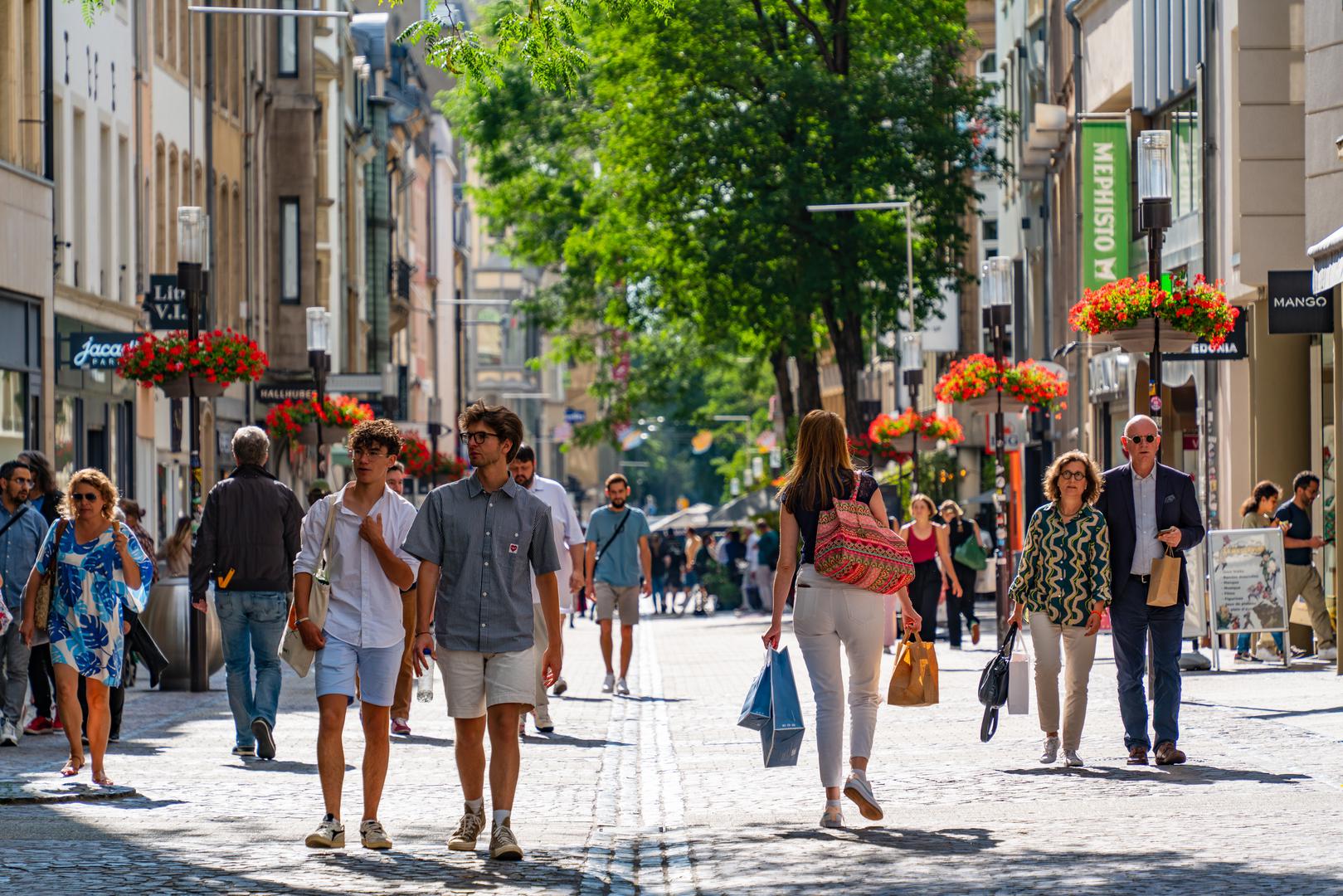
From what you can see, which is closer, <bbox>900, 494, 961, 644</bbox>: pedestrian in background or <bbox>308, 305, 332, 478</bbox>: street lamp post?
<bbox>900, 494, 961, 644</bbox>: pedestrian in background

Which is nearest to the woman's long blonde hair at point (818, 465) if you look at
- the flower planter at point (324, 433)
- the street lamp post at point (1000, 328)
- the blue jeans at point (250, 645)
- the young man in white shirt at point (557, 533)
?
the blue jeans at point (250, 645)

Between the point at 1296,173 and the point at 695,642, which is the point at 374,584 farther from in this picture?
the point at 695,642

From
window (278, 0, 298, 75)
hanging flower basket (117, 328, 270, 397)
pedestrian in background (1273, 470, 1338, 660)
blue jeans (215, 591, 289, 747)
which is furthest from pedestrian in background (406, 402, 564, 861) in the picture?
window (278, 0, 298, 75)

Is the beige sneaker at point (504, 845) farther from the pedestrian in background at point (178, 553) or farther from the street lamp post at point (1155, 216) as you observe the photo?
the pedestrian in background at point (178, 553)

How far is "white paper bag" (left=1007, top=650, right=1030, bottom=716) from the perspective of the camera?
45.1 ft

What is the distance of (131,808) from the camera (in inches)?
484

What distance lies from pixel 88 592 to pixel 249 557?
2.08 m

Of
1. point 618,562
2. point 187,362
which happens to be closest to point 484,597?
point 618,562

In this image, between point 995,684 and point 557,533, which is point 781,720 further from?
point 557,533

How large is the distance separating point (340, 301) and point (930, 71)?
1920cm

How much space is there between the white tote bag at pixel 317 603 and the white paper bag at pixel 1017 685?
170 inches

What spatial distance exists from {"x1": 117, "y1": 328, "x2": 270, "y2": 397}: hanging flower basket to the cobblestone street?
6177 mm

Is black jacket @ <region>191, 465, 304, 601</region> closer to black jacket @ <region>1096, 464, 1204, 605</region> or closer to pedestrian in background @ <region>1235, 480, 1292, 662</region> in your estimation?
black jacket @ <region>1096, 464, 1204, 605</region>

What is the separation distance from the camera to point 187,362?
23.9 meters
